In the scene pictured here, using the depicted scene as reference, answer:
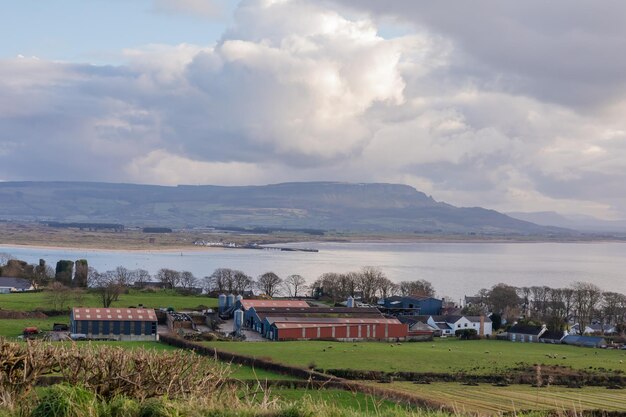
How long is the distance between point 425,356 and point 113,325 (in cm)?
1535

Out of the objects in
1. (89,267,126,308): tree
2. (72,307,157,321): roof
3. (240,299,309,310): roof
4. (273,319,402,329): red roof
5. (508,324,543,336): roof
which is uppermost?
(89,267,126,308): tree

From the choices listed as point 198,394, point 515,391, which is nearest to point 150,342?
point 515,391

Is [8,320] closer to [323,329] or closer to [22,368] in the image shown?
[323,329]

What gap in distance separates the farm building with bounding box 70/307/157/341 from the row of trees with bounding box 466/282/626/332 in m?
23.1

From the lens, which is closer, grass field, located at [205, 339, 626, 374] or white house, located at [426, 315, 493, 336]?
grass field, located at [205, 339, 626, 374]

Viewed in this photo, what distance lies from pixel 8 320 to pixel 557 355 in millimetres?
26981

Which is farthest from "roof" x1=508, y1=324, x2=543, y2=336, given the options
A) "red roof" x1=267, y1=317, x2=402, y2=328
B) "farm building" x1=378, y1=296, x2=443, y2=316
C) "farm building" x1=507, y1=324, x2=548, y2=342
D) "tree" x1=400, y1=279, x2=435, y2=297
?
"tree" x1=400, y1=279, x2=435, y2=297

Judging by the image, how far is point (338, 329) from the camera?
39719 mm

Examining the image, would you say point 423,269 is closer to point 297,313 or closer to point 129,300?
A: point 129,300

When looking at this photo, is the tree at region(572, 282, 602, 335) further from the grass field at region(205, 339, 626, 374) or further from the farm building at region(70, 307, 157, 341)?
the farm building at region(70, 307, 157, 341)

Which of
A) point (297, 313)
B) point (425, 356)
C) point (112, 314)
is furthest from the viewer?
point (297, 313)

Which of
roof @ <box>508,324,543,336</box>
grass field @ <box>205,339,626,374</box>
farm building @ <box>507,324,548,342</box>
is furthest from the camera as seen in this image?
roof @ <box>508,324,543,336</box>

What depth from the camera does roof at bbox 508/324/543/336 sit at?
43.4 m

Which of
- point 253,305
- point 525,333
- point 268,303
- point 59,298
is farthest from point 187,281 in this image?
point 525,333
